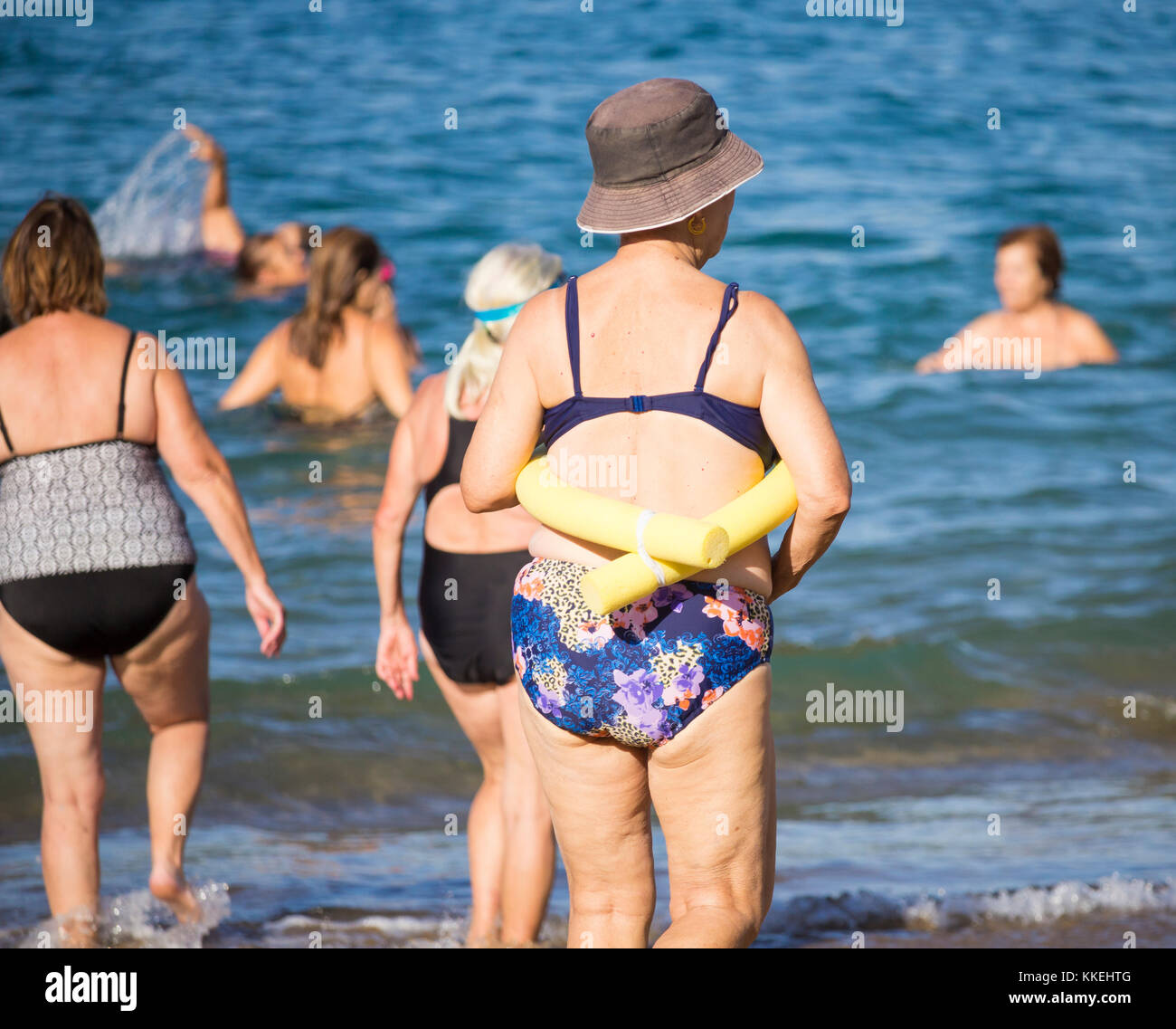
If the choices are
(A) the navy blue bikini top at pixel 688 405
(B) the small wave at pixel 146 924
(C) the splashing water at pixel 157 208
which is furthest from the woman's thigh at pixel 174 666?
(C) the splashing water at pixel 157 208

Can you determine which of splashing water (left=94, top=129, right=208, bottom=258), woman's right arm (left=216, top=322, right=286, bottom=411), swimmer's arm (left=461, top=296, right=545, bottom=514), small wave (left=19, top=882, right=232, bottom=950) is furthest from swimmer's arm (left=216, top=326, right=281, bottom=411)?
swimmer's arm (left=461, top=296, right=545, bottom=514)

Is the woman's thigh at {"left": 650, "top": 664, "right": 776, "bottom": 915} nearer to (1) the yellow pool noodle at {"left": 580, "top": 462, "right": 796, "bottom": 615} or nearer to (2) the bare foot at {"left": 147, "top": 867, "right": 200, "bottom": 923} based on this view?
(1) the yellow pool noodle at {"left": 580, "top": 462, "right": 796, "bottom": 615}

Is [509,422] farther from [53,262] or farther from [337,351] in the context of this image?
[337,351]

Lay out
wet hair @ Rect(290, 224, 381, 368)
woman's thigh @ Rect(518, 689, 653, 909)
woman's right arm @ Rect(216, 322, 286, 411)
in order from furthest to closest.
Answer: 1. woman's right arm @ Rect(216, 322, 286, 411)
2. wet hair @ Rect(290, 224, 381, 368)
3. woman's thigh @ Rect(518, 689, 653, 909)

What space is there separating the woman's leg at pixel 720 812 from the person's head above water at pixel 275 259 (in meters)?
8.23

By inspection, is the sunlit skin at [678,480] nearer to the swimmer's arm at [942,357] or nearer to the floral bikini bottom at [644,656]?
the floral bikini bottom at [644,656]

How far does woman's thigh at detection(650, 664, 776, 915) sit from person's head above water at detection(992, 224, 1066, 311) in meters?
6.99

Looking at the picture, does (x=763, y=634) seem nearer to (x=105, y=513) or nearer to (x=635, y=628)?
(x=635, y=628)

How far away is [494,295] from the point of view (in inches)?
120

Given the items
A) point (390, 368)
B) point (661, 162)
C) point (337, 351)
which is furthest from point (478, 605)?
point (337, 351)

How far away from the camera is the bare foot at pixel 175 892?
328cm

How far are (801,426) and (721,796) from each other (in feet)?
1.98

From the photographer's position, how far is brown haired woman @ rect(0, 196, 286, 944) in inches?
119
